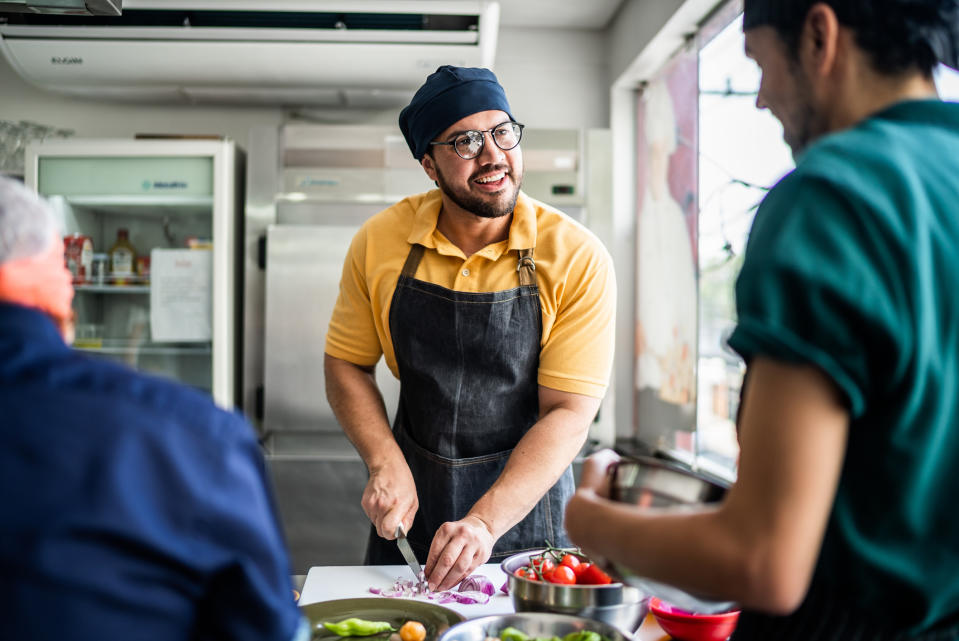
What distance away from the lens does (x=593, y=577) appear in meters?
1.17

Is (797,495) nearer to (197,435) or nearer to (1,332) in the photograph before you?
(197,435)

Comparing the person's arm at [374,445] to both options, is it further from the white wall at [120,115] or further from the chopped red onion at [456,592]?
the white wall at [120,115]

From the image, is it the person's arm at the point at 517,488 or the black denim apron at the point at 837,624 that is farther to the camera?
the person's arm at the point at 517,488

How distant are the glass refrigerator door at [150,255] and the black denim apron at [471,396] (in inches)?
80.7

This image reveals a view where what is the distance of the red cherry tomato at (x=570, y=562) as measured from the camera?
1203mm

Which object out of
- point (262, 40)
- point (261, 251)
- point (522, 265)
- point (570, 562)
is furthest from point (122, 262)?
point (570, 562)

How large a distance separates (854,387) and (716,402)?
2.46 metres

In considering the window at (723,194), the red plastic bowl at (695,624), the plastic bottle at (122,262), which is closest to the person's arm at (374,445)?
the red plastic bowl at (695,624)

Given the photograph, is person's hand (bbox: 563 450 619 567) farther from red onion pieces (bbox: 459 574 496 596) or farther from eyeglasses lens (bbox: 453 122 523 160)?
eyeglasses lens (bbox: 453 122 523 160)

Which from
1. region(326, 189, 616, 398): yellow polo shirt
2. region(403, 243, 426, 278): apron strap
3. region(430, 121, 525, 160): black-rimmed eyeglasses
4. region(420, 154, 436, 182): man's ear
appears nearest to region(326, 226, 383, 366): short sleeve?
region(326, 189, 616, 398): yellow polo shirt

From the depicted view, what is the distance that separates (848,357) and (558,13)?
348cm

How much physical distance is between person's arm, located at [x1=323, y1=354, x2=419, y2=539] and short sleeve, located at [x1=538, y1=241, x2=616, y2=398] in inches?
14.1

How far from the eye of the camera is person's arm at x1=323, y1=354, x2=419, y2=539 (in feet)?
4.99

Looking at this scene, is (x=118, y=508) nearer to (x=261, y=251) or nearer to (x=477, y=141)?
(x=477, y=141)
